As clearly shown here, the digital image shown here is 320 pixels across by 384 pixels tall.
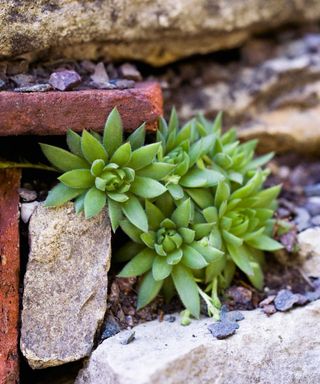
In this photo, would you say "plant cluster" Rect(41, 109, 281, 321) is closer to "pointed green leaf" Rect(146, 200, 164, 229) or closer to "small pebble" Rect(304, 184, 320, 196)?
"pointed green leaf" Rect(146, 200, 164, 229)

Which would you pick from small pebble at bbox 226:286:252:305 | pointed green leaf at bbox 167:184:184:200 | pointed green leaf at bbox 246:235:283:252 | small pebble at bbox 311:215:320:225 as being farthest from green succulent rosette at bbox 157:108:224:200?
small pebble at bbox 311:215:320:225

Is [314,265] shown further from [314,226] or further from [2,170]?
[2,170]

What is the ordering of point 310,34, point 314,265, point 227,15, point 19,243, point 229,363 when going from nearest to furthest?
1. point 229,363
2. point 19,243
3. point 314,265
4. point 227,15
5. point 310,34

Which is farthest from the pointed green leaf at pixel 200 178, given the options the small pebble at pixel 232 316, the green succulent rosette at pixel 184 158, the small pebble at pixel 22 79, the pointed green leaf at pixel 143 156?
the small pebble at pixel 22 79

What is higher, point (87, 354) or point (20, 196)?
point (20, 196)

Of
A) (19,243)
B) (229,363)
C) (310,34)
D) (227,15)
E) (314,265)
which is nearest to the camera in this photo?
(229,363)

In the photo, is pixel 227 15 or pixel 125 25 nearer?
pixel 125 25

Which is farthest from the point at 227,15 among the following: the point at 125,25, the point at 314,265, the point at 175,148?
the point at 314,265
